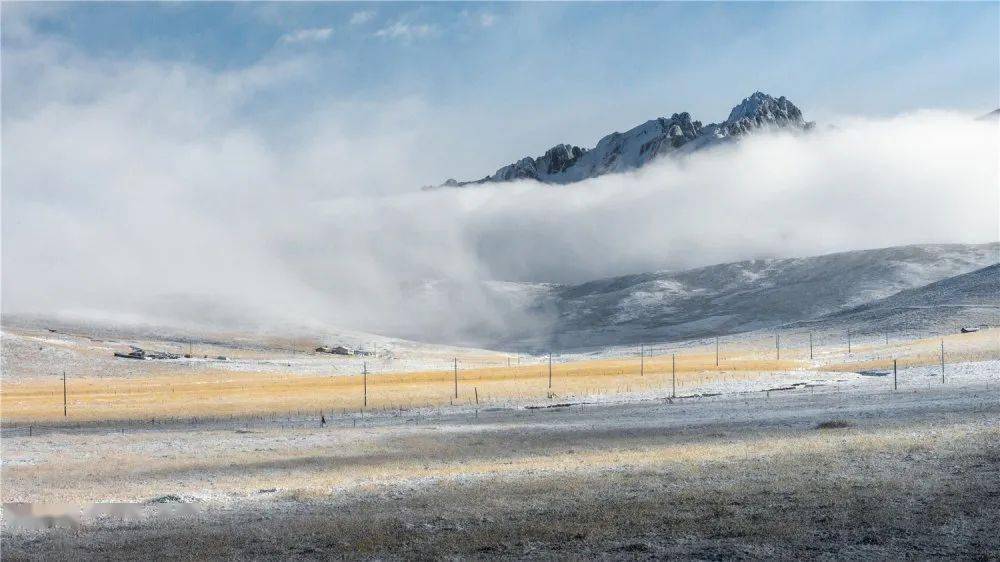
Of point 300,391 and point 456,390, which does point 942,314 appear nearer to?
point 456,390

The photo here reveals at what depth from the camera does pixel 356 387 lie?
99375 mm

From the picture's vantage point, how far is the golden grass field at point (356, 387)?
76562mm

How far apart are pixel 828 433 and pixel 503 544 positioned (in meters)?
23.7

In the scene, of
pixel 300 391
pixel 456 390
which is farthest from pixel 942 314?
pixel 300 391

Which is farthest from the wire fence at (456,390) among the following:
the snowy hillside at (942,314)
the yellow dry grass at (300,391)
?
the snowy hillside at (942,314)

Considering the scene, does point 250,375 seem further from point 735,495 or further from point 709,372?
point 735,495

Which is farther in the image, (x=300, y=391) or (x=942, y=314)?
(x=942, y=314)

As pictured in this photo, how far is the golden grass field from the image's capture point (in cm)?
7656

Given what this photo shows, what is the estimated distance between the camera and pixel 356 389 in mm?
95312

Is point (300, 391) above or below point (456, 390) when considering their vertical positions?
below

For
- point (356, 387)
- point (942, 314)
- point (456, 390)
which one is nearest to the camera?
point (456, 390)

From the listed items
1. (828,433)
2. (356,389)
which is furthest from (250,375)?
(828,433)

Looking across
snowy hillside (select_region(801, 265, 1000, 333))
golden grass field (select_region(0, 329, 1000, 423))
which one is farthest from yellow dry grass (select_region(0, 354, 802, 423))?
snowy hillside (select_region(801, 265, 1000, 333))

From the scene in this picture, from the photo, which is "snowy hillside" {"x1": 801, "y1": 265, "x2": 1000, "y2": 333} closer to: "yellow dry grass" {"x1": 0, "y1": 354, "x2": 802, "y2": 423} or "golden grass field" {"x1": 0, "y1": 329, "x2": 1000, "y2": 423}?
"golden grass field" {"x1": 0, "y1": 329, "x2": 1000, "y2": 423}
